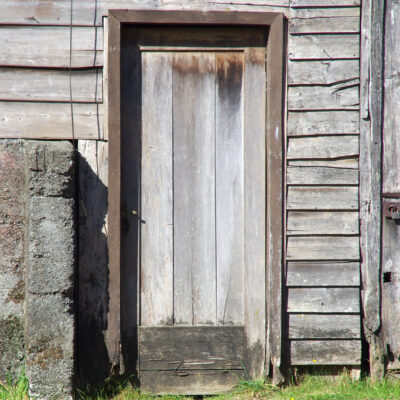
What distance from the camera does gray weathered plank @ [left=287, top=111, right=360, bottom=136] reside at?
3477 mm

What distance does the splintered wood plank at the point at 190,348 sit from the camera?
3.52 m

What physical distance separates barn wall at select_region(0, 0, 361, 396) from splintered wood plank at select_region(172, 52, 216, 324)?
0.50 metres

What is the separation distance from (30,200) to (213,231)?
1.30m

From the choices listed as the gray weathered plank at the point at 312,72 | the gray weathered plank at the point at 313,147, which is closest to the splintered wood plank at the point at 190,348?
the gray weathered plank at the point at 313,147

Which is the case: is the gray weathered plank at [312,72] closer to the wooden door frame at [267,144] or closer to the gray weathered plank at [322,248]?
the wooden door frame at [267,144]

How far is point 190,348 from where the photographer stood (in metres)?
3.54

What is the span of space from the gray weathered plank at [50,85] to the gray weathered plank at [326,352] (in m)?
2.28

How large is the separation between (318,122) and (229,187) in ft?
2.59

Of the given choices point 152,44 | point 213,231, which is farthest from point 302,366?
point 152,44

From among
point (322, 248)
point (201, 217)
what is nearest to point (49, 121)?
point (201, 217)

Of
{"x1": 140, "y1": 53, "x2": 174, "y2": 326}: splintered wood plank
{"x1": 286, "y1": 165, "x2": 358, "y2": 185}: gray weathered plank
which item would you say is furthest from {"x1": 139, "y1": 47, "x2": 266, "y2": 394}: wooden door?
{"x1": 286, "y1": 165, "x2": 358, "y2": 185}: gray weathered plank

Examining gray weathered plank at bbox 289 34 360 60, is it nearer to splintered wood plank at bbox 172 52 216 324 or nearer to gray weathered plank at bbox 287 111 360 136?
gray weathered plank at bbox 287 111 360 136

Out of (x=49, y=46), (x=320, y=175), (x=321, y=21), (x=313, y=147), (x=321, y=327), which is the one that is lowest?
(x=321, y=327)

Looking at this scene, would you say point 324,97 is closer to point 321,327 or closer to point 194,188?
point 194,188
